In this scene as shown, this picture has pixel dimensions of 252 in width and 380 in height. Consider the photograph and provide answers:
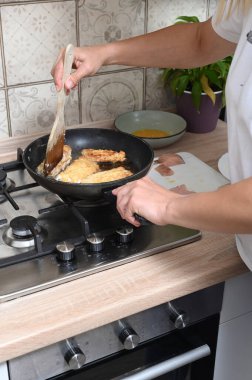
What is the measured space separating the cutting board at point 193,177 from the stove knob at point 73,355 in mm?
437

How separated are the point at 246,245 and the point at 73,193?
1.07 ft

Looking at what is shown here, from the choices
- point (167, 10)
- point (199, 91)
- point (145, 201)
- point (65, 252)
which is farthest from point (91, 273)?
point (167, 10)

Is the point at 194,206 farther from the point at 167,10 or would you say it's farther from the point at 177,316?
the point at 167,10

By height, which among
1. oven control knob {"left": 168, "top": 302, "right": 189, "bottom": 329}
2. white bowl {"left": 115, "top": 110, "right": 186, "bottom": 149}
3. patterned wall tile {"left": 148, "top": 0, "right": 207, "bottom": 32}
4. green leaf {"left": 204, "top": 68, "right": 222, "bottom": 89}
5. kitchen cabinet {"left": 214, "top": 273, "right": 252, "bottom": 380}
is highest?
patterned wall tile {"left": 148, "top": 0, "right": 207, "bottom": 32}

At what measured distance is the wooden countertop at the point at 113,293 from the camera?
823mm

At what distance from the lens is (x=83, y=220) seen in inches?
38.9

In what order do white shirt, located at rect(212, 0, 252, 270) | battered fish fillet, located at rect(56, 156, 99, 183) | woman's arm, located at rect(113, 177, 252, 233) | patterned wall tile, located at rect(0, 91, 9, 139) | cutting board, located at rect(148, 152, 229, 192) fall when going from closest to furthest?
woman's arm, located at rect(113, 177, 252, 233), white shirt, located at rect(212, 0, 252, 270), battered fish fillet, located at rect(56, 156, 99, 183), cutting board, located at rect(148, 152, 229, 192), patterned wall tile, located at rect(0, 91, 9, 139)

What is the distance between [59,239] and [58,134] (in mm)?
221

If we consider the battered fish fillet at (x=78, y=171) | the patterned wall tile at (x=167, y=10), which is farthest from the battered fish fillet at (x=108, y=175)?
the patterned wall tile at (x=167, y=10)

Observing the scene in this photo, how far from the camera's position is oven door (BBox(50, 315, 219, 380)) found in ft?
3.16

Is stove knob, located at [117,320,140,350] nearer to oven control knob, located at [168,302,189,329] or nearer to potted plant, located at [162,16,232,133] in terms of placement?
oven control knob, located at [168,302,189,329]

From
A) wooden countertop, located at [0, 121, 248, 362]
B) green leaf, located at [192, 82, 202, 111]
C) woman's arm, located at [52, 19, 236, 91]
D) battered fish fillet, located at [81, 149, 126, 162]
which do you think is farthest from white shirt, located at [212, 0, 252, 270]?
green leaf, located at [192, 82, 202, 111]

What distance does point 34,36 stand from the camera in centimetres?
129

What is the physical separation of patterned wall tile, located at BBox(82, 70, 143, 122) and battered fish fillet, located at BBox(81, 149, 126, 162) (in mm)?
274
